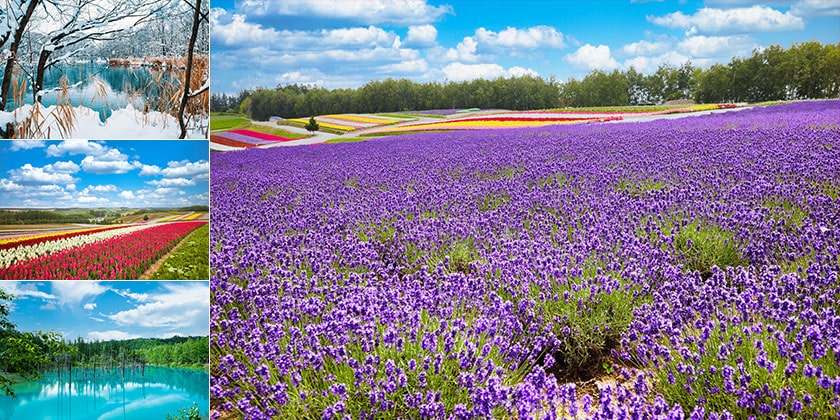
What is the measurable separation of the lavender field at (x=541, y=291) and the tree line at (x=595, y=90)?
3.14 meters

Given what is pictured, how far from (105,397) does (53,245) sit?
1.68ft

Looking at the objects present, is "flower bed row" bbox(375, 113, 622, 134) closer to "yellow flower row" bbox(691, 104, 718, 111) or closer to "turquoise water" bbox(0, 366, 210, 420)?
"yellow flower row" bbox(691, 104, 718, 111)

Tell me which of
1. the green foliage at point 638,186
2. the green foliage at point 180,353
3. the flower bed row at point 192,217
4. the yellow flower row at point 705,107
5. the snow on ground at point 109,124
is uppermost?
the yellow flower row at point 705,107

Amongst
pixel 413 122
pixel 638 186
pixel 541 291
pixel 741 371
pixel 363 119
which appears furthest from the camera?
pixel 413 122

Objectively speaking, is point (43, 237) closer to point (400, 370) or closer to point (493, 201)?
point (400, 370)

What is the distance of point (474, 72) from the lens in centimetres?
541

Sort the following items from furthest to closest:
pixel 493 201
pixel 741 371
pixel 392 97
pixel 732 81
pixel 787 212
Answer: pixel 732 81 → pixel 392 97 → pixel 493 201 → pixel 787 212 → pixel 741 371

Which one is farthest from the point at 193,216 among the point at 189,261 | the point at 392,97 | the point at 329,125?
the point at 392,97

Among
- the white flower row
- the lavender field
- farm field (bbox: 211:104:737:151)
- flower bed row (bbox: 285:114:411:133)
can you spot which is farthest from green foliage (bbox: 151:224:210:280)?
flower bed row (bbox: 285:114:411:133)

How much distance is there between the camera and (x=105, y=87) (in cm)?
194

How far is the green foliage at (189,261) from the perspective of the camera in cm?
192

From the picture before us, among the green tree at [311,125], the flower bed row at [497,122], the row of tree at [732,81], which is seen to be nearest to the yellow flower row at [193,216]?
the green tree at [311,125]

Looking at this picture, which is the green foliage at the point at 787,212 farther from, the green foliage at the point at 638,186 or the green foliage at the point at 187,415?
the green foliage at the point at 187,415

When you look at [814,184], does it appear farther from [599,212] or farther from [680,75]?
[680,75]
